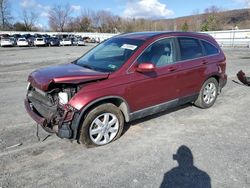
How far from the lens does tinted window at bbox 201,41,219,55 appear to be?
237 inches

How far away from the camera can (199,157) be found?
4.02m

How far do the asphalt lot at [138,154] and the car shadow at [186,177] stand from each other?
1 cm

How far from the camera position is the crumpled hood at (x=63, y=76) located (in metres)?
3.98

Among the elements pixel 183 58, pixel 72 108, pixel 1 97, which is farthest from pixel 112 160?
pixel 1 97

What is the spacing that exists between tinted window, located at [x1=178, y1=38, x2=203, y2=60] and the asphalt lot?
4.19 ft

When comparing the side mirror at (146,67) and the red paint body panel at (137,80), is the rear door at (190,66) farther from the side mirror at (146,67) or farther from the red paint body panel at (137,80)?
the side mirror at (146,67)

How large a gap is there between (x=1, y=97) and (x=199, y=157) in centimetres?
566

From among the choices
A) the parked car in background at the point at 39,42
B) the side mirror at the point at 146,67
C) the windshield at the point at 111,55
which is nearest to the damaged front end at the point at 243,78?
the windshield at the point at 111,55

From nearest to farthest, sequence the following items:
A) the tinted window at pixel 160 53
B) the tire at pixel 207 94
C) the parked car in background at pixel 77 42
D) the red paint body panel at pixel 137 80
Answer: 1. the red paint body panel at pixel 137 80
2. the tinted window at pixel 160 53
3. the tire at pixel 207 94
4. the parked car in background at pixel 77 42

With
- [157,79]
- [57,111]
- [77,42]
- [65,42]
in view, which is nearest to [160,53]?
[157,79]

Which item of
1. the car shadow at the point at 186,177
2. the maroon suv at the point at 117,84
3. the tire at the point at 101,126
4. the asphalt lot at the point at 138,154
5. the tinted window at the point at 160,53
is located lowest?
the car shadow at the point at 186,177

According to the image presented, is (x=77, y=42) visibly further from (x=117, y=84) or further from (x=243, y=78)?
(x=117, y=84)

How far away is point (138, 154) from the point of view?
13.5ft

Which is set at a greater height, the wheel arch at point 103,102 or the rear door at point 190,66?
the rear door at point 190,66
